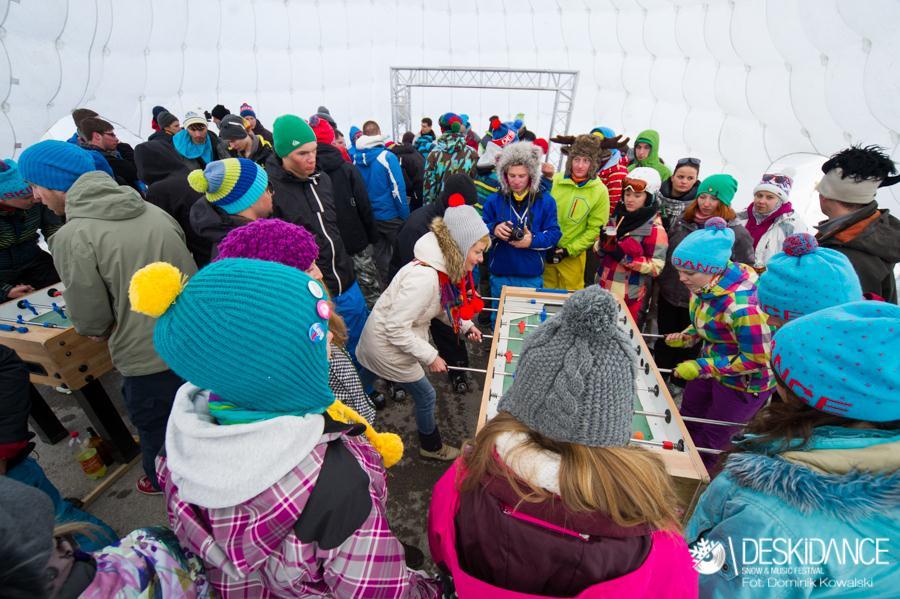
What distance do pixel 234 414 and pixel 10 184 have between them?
3.75 meters

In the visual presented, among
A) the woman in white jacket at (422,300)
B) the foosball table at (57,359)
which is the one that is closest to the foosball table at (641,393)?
the woman in white jacket at (422,300)

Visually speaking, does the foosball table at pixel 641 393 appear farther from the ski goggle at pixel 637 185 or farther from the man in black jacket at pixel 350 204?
the man in black jacket at pixel 350 204

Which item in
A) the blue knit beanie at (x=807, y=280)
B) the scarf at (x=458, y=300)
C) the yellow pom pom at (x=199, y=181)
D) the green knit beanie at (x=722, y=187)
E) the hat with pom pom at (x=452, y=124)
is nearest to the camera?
the blue knit beanie at (x=807, y=280)

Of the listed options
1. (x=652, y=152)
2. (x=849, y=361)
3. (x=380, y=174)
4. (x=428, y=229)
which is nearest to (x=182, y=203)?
(x=428, y=229)

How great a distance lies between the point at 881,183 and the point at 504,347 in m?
2.84

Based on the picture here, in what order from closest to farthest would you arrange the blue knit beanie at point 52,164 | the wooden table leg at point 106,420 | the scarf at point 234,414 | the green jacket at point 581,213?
the scarf at point 234,414 < the blue knit beanie at point 52,164 < the wooden table leg at point 106,420 < the green jacket at point 581,213

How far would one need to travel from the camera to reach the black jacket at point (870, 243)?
8.02ft

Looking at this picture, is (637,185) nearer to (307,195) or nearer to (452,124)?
(307,195)

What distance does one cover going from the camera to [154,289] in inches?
37.2

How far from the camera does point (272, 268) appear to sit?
1051mm

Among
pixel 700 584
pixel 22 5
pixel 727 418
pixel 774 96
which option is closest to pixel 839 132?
pixel 774 96

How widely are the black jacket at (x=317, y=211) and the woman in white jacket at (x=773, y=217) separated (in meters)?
3.91

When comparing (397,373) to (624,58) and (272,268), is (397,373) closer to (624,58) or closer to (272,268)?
(272,268)

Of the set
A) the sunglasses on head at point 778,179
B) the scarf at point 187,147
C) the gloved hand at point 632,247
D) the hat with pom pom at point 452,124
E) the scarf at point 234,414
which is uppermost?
the hat with pom pom at point 452,124
